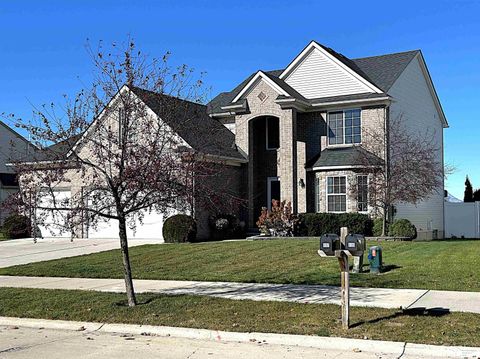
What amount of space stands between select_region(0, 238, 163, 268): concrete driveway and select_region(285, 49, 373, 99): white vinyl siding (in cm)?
1030

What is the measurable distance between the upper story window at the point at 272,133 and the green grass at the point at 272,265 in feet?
26.9

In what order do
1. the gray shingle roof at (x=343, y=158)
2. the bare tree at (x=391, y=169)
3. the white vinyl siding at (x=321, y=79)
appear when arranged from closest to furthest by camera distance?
1. the bare tree at (x=391, y=169)
2. the gray shingle roof at (x=343, y=158)
3. the white vinyl siding at (x=321, y=79)

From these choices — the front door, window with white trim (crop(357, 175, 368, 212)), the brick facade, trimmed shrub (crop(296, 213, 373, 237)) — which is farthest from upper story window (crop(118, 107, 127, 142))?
the front door

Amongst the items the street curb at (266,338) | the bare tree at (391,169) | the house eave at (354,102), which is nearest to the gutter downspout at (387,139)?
the bare tree at (391,169)

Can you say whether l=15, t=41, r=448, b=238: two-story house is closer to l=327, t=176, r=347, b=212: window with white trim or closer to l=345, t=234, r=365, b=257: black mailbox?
l=327, t=176, r=347, b=212: window with white trim

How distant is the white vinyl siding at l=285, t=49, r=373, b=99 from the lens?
88.7 feet

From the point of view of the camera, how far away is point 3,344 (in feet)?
28.9

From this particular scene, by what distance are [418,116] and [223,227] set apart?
40.4 feet

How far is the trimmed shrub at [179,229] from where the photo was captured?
2336cm

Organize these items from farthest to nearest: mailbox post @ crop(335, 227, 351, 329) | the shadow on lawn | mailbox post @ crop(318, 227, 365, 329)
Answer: the shadow on lawn < mailbox post @ crop(318, 227, 365, 329) < mailbox post @ crop(335, 227, 351, 329)

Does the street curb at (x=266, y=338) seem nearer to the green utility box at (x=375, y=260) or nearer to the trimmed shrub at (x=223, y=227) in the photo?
the green utility box at (x=375, y=260)

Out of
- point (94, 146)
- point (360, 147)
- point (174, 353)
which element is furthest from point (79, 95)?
point (360, 147)

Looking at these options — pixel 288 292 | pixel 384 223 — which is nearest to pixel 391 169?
pixel 384 223

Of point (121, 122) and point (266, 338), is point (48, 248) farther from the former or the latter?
point (266, 338)
